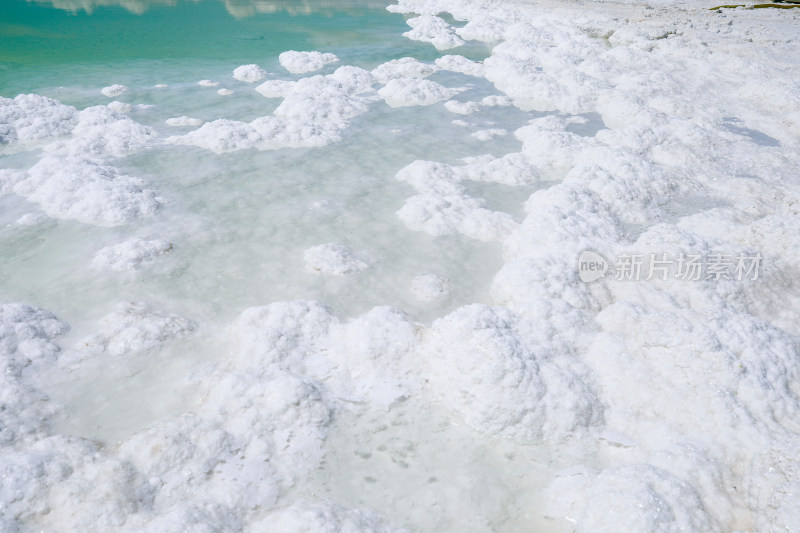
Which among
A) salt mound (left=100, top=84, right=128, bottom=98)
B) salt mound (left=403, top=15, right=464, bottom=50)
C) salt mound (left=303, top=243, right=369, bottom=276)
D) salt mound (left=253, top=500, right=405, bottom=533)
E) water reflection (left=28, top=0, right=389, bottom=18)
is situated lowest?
salt mound (left=253, top=500, right=405, bottom=533)

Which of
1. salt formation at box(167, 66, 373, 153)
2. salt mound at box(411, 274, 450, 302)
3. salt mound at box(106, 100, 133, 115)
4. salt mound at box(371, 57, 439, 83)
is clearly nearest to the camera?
salt mound at box(411, 274, 450, 302)

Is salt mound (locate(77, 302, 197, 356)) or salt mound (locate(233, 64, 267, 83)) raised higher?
salt mound (locate(233, 64, 267, 83))

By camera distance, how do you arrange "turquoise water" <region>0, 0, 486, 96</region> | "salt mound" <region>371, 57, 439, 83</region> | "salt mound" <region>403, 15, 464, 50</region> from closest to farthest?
"turquoise water" <region>0, 0, 486, 96</region>
"salt mound" <region>371, 57, 439, 83</region>
"salt mound" <region>403, 15, 464, 50</region>

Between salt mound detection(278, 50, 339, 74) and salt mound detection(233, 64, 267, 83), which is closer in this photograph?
salt mound detection(233, 64, 267, 83)

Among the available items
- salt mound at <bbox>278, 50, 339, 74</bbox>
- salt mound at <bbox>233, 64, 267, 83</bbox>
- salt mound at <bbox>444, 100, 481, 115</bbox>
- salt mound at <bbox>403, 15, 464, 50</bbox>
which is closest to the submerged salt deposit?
salt mound at <bbox>444, 100, 481, 115</bbox>

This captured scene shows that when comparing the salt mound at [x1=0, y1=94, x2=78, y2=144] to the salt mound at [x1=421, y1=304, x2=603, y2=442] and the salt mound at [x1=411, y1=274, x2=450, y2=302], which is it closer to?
the salt mound at [x1=411, y1=274, x2=450, y2=302]

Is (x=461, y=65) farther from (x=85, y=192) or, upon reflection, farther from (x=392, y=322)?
(x=392, y=322)

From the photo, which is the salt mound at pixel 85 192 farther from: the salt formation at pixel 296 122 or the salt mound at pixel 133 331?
the salt mound at pixel 133 331

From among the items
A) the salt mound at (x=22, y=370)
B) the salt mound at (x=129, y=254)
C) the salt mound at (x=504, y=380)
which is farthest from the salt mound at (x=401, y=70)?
the salt mound at (x=22, y=370)
